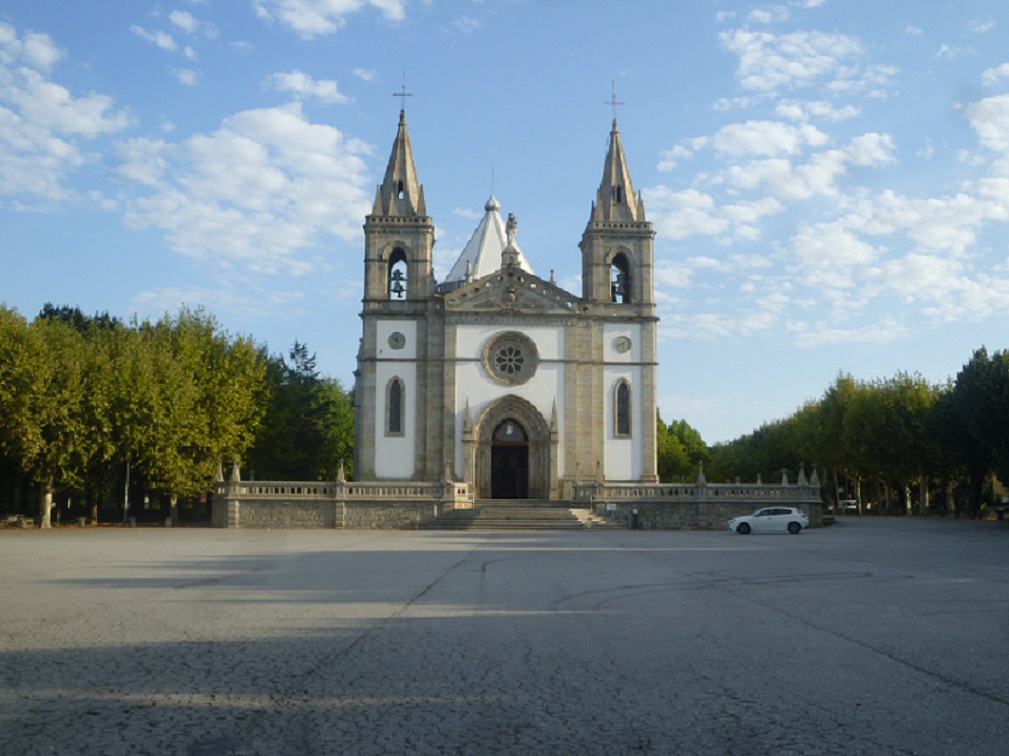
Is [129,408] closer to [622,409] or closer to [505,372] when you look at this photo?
[505,372]

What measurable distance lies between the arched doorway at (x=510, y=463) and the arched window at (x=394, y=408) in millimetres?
4985

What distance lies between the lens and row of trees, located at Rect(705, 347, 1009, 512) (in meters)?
46.2

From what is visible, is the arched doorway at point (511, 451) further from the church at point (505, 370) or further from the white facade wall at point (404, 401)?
the white facade wall at point (404, 401)

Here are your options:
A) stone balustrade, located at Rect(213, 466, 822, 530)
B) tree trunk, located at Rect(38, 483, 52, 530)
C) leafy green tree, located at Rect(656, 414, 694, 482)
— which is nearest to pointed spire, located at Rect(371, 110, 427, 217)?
stone balustrade, located at Rect(213, 466, 822, 530)

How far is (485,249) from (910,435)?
29904mm

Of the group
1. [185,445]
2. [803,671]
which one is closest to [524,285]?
[185,445]

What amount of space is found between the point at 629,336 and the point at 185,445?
22.5m

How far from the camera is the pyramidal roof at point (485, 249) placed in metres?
67.2

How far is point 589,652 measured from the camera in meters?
9.55

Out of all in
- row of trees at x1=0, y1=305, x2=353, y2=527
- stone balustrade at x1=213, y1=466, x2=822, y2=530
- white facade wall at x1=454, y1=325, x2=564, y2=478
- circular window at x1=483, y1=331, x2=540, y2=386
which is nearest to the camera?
row of trees at x1=0, y1=305, x2=353, y2=527

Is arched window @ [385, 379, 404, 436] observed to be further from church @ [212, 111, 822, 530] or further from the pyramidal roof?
the pyramidal roof

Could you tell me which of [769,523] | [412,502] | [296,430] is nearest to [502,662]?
[769,523]

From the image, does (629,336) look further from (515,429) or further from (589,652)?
(589,652)

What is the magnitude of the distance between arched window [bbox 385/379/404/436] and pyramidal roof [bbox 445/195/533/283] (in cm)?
1735
